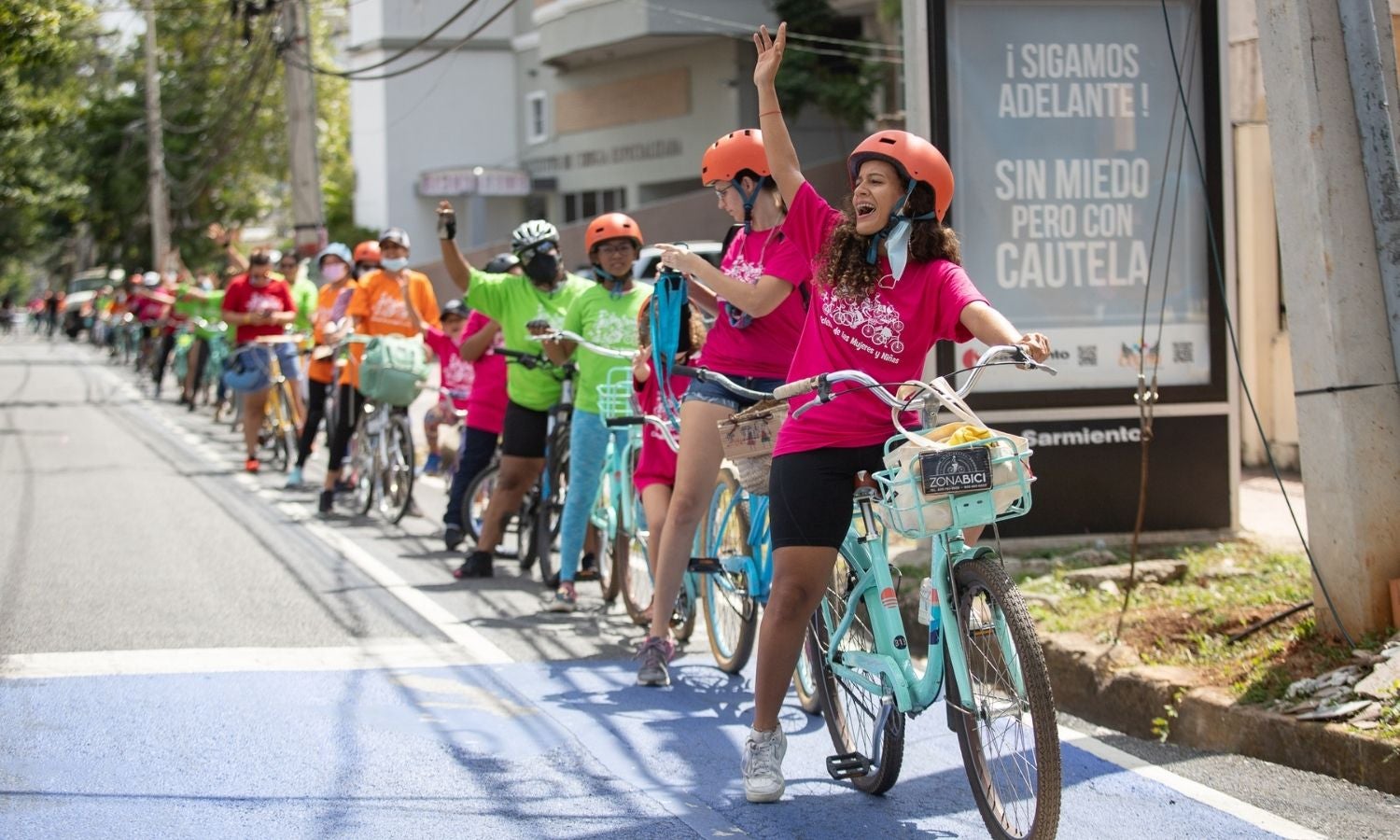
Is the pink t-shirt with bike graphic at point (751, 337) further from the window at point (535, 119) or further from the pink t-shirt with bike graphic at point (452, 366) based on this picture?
the window at point (535, 119)

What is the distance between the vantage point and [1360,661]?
5.95 meters

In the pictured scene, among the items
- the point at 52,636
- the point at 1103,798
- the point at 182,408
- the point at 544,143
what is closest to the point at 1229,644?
the point at 1103,798

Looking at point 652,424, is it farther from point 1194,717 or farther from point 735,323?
point 1194,717

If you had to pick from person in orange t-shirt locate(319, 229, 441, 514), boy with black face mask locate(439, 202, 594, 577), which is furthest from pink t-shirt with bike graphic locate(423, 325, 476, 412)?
boy with black face mask locate(439, 202, 594, 577)

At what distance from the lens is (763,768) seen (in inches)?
204

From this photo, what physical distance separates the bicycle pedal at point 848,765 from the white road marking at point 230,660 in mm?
2611

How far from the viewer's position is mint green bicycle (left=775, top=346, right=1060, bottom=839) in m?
4.30

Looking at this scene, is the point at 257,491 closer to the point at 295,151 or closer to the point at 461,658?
the point at 461,658

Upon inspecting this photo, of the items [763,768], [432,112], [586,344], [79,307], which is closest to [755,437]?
[763,768]

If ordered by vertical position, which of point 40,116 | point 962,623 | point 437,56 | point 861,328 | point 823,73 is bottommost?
point 962,623

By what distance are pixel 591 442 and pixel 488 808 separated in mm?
3340

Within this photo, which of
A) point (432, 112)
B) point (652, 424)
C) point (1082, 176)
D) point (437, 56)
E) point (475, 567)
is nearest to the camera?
point (652, 424)

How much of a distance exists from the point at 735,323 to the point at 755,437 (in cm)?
81

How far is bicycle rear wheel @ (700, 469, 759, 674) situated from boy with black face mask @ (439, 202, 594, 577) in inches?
63.2
